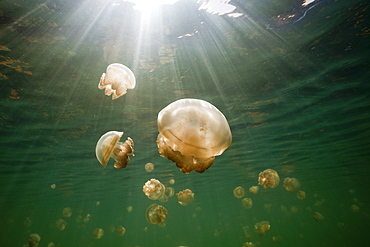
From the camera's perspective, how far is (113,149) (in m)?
3.79

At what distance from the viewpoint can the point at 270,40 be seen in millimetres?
6992

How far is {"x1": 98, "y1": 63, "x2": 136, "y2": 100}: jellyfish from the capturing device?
4.33 meters

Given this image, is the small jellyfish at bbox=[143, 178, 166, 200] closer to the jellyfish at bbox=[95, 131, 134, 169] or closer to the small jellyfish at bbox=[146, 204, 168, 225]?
the small jellyfish at bbox=[146, 204, 168, 225]

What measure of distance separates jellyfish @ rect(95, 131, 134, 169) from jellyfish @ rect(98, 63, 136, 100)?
3.15 feet

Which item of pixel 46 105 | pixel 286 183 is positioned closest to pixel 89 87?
pixel 46 105

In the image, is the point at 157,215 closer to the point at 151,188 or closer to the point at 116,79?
the point at 151,188

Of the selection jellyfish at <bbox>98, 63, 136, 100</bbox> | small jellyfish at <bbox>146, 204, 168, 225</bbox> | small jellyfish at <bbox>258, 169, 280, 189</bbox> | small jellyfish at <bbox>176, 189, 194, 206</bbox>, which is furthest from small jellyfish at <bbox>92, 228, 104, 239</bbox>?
jellyfish at <bbox>98, 63, 136, 100</bbox>

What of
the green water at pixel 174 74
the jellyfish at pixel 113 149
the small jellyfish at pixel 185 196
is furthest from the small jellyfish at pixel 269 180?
the jellyfish at pixel 113 149

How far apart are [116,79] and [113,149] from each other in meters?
1.44

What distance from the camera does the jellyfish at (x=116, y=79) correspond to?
170 inches

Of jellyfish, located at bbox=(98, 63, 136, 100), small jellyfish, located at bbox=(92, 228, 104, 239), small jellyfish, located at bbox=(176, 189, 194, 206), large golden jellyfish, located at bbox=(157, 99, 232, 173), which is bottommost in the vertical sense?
small jellyfish, located at bbox=(92, 228, 104, 239)

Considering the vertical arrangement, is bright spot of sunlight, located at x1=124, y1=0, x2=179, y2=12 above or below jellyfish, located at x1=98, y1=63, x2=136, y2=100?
above

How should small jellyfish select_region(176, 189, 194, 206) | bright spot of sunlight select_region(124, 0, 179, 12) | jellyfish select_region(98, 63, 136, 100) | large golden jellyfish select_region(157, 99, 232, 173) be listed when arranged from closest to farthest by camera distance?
large golden jellyfish select_region(157, 99, 232, 173), jellyfish select_region(98, 63, 136, 100), bright spot of sunlight select_region(124, 0, 179, 12), small jellyfish select_region(176, 189, 194, 206)

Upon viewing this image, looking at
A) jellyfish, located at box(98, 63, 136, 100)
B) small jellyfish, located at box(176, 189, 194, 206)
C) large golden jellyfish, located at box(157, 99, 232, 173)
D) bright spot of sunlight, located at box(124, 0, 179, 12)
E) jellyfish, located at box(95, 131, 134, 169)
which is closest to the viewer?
large golden jellyfish, located at box(157, 99, 232, 173)
